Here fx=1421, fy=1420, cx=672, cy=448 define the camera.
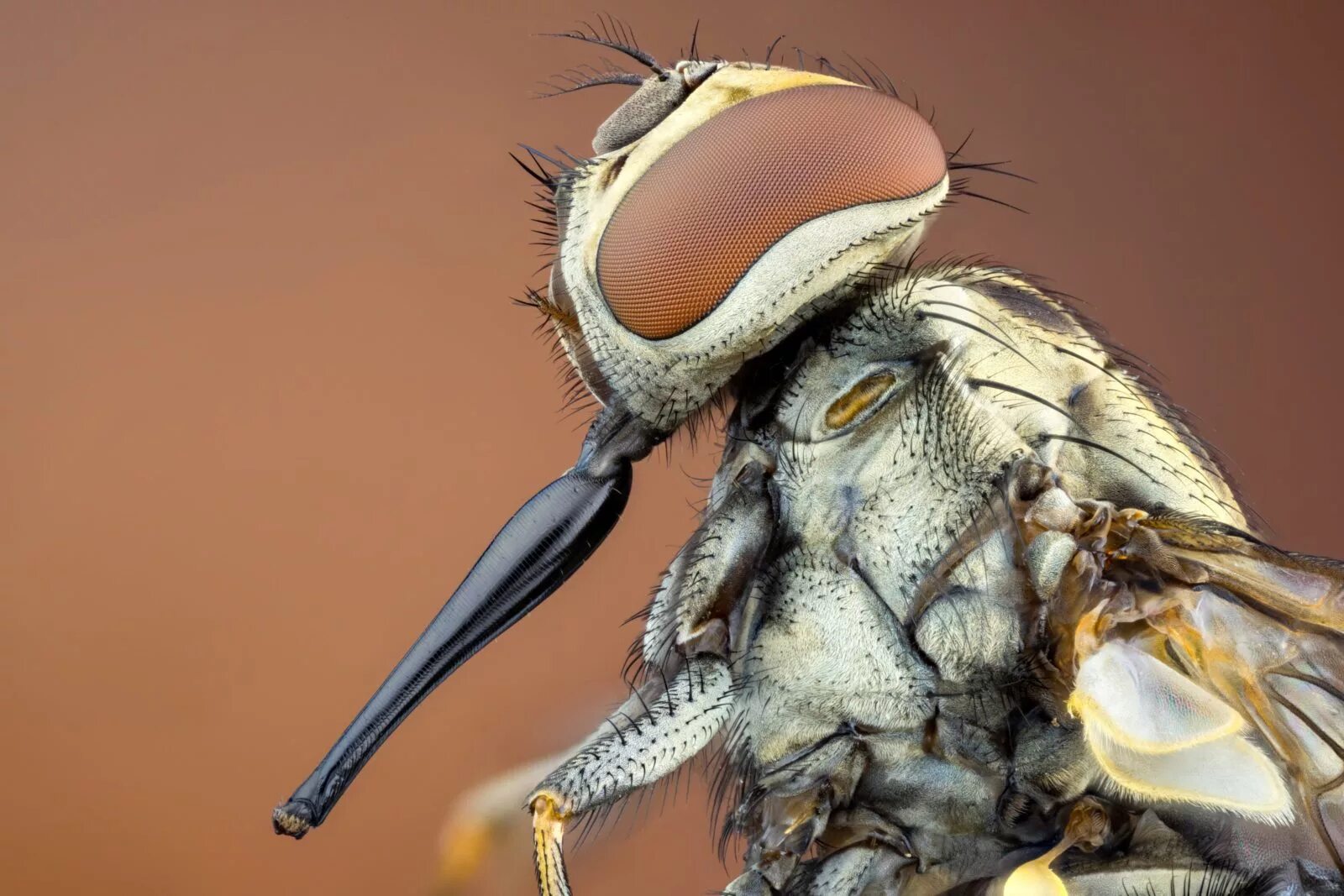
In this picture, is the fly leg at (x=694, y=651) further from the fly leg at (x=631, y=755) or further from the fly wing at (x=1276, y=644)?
the fly wing at (x=1276, y=644)

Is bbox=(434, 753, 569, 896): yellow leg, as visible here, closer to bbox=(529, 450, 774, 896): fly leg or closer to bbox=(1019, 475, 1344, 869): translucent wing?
bbox=(529, 450, 774, 896): fly leg

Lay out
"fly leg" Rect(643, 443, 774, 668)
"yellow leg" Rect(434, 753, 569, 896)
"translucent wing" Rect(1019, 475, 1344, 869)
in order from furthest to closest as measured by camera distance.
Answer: "yellow leg" Rect(434, 753, 569, 896)
"fly leg" Rect(643, 443, 774, 668)
"translucent wing" Rect(1019, 475, 1344, 869)

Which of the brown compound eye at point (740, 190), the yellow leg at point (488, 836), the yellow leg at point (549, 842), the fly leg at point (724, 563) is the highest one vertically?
the brown compound eye at point (740, 190)

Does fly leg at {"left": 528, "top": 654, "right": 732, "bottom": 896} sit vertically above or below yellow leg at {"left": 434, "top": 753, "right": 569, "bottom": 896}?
above

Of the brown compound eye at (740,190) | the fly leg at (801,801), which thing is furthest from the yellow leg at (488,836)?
the brown compound eye at (740,190)

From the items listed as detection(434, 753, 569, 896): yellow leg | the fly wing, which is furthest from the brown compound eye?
detection(434, 753, 569, 896): yellow leg

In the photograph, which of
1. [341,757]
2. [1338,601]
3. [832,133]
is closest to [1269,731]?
[1338,601]
